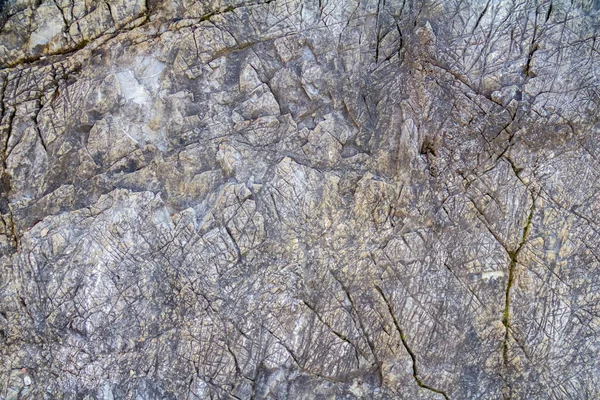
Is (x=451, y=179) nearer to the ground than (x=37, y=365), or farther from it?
farther from it

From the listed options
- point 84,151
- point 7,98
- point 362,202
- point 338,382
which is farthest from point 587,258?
point 7,98

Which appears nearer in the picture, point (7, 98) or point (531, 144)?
point (531, 144)

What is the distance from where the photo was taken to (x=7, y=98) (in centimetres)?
679

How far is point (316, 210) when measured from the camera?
6398mm

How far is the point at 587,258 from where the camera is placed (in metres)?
6.25

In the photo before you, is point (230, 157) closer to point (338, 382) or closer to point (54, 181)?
point (54, 181)

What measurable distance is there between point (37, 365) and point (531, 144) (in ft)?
16.8

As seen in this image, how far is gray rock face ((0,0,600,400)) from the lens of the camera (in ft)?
20.4

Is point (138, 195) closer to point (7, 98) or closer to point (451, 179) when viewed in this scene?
point (7, 98)

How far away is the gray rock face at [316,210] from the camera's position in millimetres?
6223

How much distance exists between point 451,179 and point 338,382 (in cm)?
220

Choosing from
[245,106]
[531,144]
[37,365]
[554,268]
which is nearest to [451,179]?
[531,144]

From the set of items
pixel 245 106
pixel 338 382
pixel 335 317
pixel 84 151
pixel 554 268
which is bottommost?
pixel 338 382

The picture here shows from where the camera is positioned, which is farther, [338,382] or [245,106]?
[245,106]
